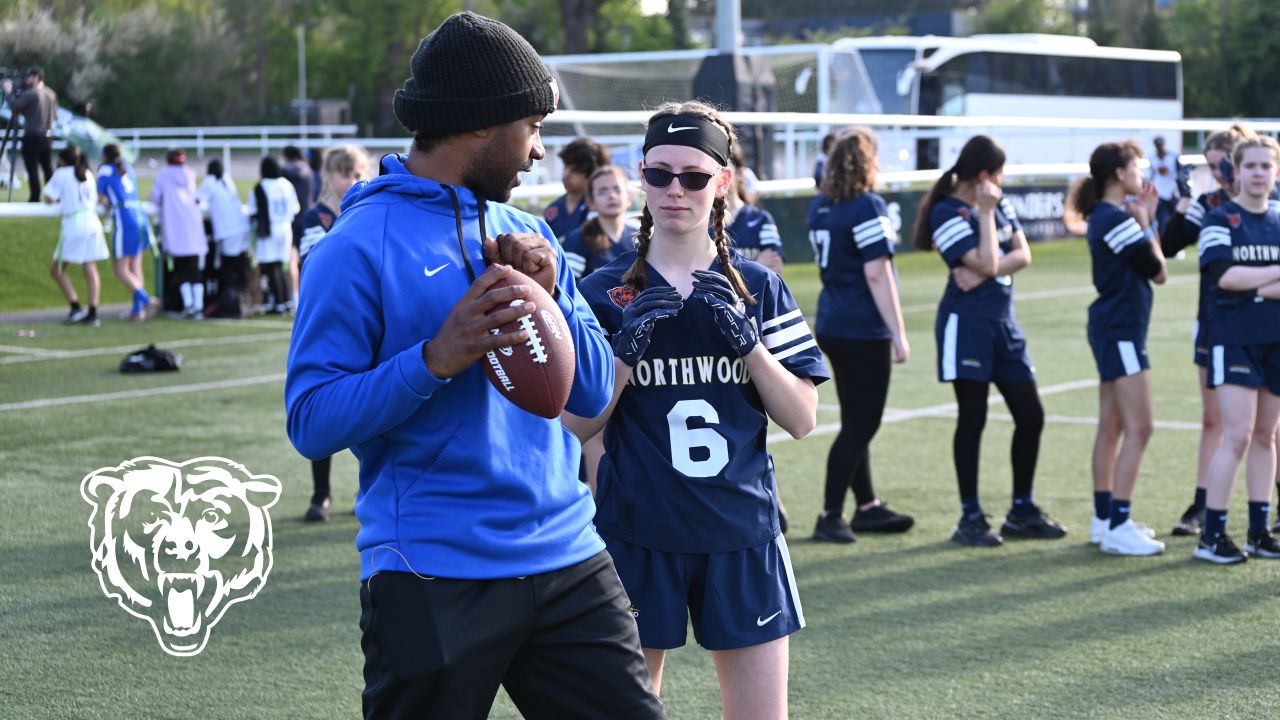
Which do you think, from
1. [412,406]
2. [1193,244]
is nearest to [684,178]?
[412,406]

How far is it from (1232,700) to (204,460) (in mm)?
6588

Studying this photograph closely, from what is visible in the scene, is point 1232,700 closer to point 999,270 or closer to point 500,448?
point 999,270

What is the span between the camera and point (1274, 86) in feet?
202

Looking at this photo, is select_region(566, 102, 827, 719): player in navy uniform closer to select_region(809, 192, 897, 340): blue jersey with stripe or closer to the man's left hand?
the man's left hand

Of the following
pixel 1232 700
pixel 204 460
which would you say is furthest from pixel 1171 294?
pixel 1232 700

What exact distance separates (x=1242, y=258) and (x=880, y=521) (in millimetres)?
2228

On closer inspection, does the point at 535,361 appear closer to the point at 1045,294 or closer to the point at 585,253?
the point at 585,253

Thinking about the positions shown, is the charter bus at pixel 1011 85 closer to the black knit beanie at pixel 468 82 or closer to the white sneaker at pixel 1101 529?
the white sneaker at pixel 1101 529

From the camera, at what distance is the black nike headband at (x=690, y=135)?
12.0ft

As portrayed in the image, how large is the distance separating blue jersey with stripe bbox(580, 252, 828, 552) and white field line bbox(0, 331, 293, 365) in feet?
34.8

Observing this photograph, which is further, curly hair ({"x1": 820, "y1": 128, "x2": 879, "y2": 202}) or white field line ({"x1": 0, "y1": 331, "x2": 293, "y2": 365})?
white field line ({"x1": 0, "y1": 331, "x2": 293, "y2": 365})

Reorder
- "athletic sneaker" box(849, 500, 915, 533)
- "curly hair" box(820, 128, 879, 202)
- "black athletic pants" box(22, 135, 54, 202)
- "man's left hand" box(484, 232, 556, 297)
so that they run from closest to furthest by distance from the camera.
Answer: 1. "man's left hand" box(484, 232, 556, 297)
2. "curly hair" box(820, 128, 879, 202)
3. "athletic sneaker" box(849, 500, 915, 533)
4. "black athletic pants" box(22, 135, 54, 202)

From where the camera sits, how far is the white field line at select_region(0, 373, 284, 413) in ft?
38.2

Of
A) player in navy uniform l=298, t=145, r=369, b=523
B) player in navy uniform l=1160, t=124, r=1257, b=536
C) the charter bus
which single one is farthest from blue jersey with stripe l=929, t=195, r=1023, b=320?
the charter bus
